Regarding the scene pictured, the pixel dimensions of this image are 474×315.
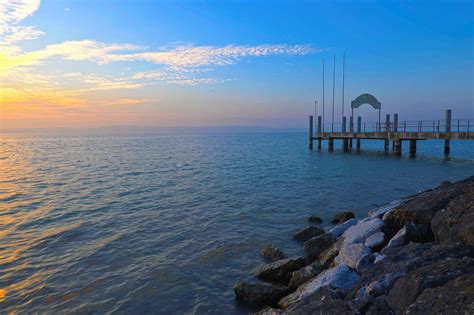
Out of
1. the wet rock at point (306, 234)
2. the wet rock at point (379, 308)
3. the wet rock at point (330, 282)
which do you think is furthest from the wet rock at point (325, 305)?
the wet rock at point (306, 234)

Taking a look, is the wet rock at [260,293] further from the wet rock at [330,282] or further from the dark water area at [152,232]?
the wet rock at [330,282]

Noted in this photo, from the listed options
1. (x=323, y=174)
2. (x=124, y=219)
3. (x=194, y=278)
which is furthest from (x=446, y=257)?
(x=323, y=174)

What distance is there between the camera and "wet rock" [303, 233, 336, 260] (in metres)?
8.49

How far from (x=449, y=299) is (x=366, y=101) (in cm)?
4151

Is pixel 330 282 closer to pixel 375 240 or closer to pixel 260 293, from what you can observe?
pixel 260 293

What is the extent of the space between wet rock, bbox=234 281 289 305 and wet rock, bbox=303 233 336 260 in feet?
7.48

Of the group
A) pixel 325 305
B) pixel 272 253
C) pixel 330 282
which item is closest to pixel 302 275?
pixel 330 282

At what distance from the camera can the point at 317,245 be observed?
8695 mm

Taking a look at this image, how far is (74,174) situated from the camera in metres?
25.0

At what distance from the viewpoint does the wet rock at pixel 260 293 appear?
6340 mm

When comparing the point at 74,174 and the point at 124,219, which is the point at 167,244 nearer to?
the point at 124,219

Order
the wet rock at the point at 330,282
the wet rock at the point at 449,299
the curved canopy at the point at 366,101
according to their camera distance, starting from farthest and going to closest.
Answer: the curved canopy at the point at 366,101
the wet rock at the point at 330,282
the wet rock at the point at 449,299

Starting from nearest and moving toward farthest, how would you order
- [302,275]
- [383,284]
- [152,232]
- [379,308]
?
[379,308]
[383,284]
[302,275]
[152,232]

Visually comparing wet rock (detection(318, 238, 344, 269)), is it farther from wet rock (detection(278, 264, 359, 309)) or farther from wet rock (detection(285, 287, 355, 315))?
wet rock (detection(285, 287, 355, 315))
